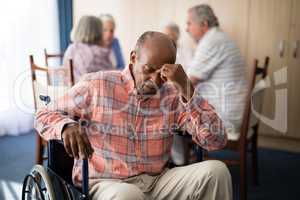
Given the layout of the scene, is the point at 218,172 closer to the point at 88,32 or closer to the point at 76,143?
the point at 76,143

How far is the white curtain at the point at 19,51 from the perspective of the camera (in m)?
3.57

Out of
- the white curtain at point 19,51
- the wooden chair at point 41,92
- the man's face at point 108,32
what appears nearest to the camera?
the wooden chair at point 41,92

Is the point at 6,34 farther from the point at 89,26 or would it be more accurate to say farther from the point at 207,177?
the point at 207,177

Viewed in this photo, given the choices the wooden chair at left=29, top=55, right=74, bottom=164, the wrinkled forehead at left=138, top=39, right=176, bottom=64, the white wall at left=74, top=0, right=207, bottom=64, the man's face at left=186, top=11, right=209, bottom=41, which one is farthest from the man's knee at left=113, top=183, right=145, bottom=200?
the white wall at left=74, top=0, right=207, bottom=64

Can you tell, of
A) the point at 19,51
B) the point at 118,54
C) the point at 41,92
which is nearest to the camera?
the point at 41,92

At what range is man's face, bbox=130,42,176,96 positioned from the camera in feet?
4.77

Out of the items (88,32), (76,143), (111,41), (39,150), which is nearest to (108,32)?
(111,41)

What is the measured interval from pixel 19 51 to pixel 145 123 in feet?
8.29

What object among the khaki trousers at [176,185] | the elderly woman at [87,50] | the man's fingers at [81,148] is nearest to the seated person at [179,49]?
the elderly woman at [87,50]

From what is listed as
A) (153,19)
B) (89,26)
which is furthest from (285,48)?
(89,26)

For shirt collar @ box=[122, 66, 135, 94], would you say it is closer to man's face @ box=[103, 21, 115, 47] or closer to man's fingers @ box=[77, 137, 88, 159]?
man's fingers @ box=[77, 137, 88, 159]

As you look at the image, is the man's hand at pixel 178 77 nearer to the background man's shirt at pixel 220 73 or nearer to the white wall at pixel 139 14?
the background man's shirt at pixel 220 73

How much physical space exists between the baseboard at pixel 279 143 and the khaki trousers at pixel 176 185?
2.17m

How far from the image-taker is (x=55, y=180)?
54.7 inches
